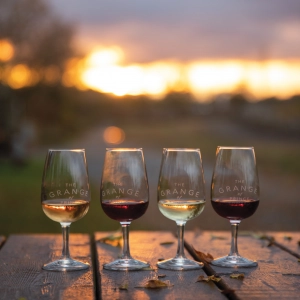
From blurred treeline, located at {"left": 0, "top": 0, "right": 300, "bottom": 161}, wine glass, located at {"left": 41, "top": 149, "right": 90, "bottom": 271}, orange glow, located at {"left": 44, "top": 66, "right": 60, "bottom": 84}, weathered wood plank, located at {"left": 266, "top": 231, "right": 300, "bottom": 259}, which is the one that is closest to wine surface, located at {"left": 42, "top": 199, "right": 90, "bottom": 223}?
wine glass, located at {"left": 41, "top": 149, "right": 90, "bottom": 271}

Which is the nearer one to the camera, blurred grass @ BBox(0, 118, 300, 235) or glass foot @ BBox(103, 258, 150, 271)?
glass foot @ BBox(103, 258, 150, 271)

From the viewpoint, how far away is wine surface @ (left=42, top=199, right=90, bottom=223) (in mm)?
2609

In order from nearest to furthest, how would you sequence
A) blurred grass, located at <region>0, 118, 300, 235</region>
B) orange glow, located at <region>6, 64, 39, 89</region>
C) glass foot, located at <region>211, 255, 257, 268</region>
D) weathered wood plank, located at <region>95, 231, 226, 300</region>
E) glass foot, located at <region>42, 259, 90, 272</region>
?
weathered wood plank, located at <region>95, 231, 226, 300</region> → glass foot, located at <region>42, 259, 90, 272</region> → glass foot, located at <region>211, 255, 257, 268</region> → blurred grass, located at <region>0, 118, 300, 235</region> → orange glow, located at <region>6, 64, 39, 89</region>

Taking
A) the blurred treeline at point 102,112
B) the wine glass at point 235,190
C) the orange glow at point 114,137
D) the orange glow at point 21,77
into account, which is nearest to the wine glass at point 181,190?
the wine glass at point 235,190

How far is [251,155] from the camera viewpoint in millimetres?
2799

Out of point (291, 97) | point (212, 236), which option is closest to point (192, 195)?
point (212, 236)

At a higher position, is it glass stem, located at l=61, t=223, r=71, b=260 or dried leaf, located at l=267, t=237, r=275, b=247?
glass stem, located at l=61, t=223, r=71, b=260

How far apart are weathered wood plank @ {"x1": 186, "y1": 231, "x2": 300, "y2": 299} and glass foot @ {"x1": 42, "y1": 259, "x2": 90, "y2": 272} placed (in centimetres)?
53

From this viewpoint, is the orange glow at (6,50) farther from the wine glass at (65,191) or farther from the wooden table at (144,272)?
the wine glass at (65,191)

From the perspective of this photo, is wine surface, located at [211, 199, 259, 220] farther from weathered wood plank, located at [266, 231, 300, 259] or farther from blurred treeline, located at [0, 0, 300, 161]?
blurred treeline, located at [0, 0, 300, 161]

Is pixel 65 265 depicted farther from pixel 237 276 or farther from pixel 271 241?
pixel 271 241

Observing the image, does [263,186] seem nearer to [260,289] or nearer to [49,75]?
[260,289]

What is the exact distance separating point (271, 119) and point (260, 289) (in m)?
38.6

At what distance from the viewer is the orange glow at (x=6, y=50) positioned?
97.5 feet
